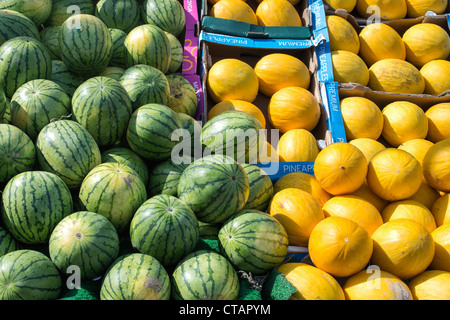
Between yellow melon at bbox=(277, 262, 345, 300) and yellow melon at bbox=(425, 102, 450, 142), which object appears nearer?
yellow melon at bbox=(277, 262, 345, 300)

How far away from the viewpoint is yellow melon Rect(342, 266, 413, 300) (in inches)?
96.7

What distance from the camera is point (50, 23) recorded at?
3756 mm

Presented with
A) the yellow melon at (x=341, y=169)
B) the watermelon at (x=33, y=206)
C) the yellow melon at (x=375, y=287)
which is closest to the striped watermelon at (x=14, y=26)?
the watermelon at (x=33, y=206)

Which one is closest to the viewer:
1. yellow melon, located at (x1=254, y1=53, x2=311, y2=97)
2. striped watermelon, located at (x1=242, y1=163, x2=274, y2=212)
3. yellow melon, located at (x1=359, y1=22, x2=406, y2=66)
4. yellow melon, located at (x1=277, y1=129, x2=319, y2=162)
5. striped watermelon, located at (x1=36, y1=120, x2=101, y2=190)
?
striped watermelon, located at (x1=36, y1=120, x2=101, y2=190)

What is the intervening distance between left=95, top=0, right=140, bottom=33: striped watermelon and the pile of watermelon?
59 cm

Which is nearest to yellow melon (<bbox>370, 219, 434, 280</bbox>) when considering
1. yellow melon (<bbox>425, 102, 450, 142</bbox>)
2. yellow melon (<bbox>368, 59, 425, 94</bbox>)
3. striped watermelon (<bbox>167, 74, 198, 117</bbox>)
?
yellow melon (<bbox>425, 102, 450, 142</bbox>)

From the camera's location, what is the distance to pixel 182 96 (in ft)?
11.4

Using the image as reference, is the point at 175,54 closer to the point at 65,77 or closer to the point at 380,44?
the point at 65,77

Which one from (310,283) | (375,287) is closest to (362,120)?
(375,287)

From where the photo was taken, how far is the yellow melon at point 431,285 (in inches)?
99.3

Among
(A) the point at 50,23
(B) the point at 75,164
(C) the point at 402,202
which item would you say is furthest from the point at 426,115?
(A) the point at 50,23

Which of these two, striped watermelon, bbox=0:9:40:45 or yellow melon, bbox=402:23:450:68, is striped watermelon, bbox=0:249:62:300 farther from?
yellow melon, bbox=402:23:450:68

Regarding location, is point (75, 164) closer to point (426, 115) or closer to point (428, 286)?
point (428, 286)

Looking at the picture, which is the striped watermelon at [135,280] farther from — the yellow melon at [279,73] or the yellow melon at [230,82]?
the yellow melon at [279,73]
